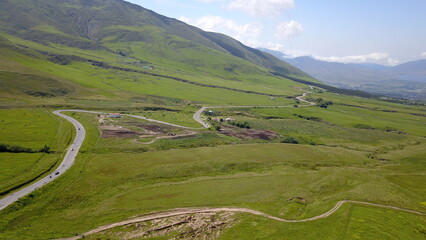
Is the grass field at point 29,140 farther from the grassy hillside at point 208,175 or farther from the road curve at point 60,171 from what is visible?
the road curve at point 60,171

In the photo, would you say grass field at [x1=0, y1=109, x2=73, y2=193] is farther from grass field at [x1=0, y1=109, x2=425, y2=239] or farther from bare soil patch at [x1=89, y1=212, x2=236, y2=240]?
bare soil patch at [x1=89, y1=212, x2=236, y2=240]

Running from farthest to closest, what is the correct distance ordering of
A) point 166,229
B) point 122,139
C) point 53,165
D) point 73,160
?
point 122,139
point 73,160
point 53,165
point 166,229

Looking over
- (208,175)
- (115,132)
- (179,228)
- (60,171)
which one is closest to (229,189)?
(208,175)

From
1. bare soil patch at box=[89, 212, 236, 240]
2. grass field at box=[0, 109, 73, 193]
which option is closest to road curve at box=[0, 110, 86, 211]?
grass field at box=[0, 109, 73, 193]

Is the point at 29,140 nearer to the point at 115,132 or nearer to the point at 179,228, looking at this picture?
the point at 115,132

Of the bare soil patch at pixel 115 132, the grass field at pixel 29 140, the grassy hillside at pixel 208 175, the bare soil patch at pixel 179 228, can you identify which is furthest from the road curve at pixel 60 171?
the bare soil patch at pixel 179 228

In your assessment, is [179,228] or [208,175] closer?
[179,228]

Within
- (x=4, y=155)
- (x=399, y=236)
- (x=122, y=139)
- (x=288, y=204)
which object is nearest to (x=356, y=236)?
(x=399, y=236)

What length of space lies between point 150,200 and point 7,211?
26.4 meters

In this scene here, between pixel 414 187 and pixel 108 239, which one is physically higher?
pixel 414 187

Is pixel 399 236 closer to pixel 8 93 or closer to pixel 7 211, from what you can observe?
pixel 7 211

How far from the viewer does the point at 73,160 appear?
7638cm

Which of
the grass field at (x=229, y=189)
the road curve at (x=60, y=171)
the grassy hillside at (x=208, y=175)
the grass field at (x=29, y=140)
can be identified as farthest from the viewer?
the grass field at (x=29, y=140)

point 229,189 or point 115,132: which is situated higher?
point 115,132
